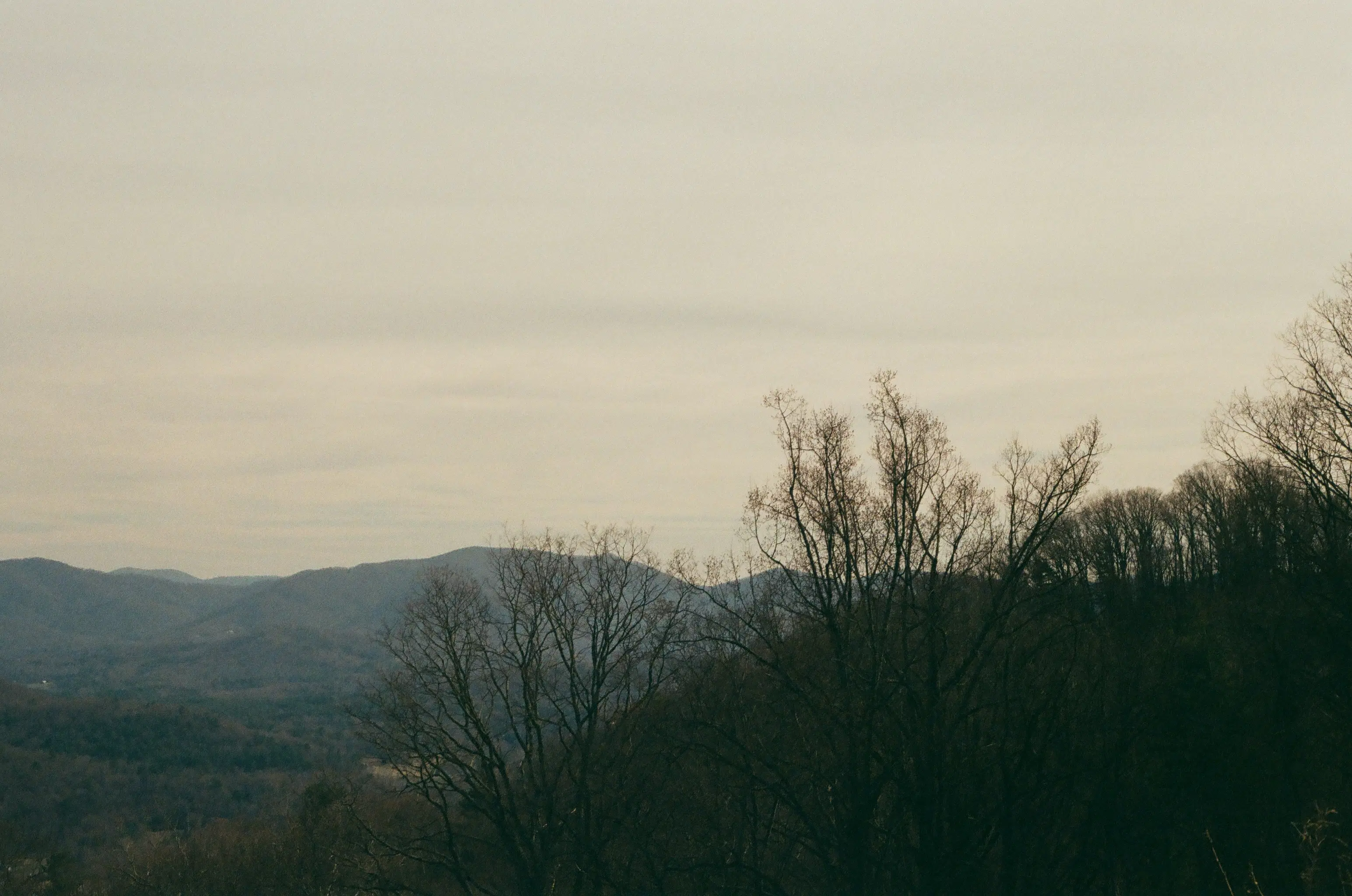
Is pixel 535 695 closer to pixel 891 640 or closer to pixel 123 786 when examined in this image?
pixel 891 640

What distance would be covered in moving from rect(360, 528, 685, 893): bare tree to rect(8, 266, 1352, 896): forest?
128 mm

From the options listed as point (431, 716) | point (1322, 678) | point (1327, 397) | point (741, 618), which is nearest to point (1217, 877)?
point (1322, 678)

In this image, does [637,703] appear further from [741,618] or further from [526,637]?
[741,618]

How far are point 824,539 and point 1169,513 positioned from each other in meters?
52.5

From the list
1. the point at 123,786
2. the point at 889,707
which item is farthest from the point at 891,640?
the point at 123,786

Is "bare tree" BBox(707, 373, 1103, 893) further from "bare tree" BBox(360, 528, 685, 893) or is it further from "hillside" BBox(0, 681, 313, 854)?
"hillside" BBox(0, 681, 313, 854)

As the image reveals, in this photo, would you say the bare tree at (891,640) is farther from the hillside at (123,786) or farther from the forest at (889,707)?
the hillside at (123,786)

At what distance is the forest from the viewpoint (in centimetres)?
2597

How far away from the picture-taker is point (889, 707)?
2559 centimetres

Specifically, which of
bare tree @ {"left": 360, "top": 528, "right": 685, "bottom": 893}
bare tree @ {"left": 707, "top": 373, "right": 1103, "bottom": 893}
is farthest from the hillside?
bare tree @ {"left": 707, "top": 373, "right": 1103, "bottom": 893}

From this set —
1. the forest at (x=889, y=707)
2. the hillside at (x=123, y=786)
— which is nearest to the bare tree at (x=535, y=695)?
the forest at (x=889, y=707)

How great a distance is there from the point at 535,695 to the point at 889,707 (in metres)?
13.5

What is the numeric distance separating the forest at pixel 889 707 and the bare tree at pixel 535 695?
128 mm

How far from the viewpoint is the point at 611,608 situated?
35781mm
